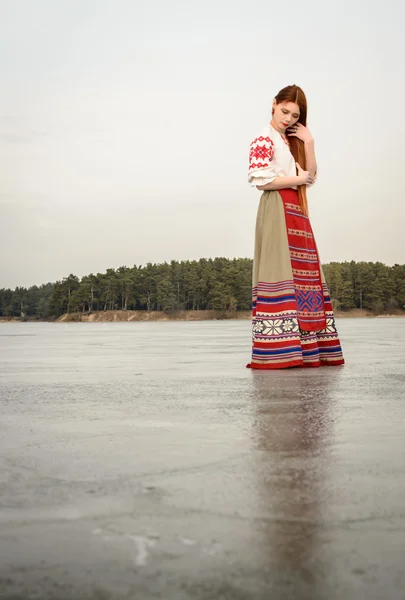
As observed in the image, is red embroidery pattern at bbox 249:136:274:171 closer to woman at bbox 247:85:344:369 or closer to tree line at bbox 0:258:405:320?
woman at bbox 247:85:344:369

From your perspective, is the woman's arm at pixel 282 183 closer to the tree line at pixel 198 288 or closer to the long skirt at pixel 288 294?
the long skirt at pixel 288 294

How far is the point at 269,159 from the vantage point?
557 cm

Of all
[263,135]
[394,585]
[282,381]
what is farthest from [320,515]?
[263,135]

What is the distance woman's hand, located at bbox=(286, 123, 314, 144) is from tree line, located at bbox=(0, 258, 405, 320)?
339 feet

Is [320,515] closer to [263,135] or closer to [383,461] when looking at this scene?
[383,461]

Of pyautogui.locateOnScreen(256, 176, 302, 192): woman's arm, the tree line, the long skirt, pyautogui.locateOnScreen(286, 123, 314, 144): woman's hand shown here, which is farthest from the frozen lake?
the tree line

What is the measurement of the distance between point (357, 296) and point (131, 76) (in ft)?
256

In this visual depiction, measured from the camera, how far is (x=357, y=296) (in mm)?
115438

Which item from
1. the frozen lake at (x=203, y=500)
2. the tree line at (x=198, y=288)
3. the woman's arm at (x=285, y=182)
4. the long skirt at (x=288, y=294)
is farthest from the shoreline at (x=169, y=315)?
the frozen lake at (x=203, y=500)

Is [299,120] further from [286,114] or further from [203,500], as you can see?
[203,500]

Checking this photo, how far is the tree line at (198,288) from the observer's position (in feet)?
370

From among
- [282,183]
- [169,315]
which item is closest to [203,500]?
[282,183]

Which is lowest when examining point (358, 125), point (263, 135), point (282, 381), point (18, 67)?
point (282, 381)

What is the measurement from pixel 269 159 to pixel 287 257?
0.87 metres
